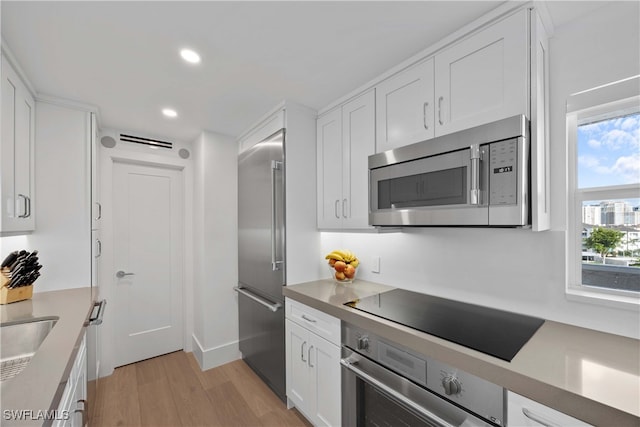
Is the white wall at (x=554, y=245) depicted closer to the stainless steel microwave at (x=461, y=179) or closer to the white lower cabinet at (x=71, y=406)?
the stainless steel microwave at (x=461, y=179)

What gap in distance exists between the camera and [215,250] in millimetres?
2828

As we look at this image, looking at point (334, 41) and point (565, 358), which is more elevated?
point (334, 41)

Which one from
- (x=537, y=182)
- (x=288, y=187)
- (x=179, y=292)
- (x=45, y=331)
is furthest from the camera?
(x=179, y=292)

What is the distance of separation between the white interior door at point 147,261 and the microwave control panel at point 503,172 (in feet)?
10.1

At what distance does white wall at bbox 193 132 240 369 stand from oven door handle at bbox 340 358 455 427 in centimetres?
173

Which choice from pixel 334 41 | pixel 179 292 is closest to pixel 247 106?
pixel 334 41

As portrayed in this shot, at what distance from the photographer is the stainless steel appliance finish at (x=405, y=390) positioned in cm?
104

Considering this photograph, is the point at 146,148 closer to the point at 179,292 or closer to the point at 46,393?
the point at 179,292

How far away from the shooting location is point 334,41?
1.46 m

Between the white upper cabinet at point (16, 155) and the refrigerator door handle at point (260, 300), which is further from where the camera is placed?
the refrigerator door handle at point (260, 300)

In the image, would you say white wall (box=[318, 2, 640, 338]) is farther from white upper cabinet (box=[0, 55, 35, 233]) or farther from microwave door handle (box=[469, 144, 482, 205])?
white upper cabinet (box=[0, 55, 35, 233])

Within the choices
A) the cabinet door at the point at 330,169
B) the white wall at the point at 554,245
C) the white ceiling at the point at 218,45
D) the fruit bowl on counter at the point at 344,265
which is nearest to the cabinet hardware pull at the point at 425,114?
the white ceiling at the point at 218,45

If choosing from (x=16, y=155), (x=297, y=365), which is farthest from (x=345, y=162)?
(x=16, y=155)

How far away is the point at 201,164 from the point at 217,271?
1124mm
